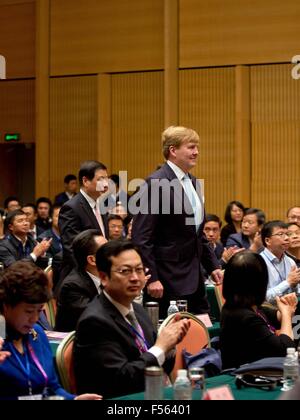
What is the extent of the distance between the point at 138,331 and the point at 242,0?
8.24 metres

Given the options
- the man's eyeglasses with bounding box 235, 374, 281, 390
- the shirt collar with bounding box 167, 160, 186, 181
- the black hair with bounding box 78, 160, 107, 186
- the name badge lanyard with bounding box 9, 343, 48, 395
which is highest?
the black hair with bounding box 78, 160, 107, 186

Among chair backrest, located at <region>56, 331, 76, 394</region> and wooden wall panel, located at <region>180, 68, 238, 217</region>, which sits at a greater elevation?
wooden wall panel, located at <region>180, 68, 238, 217</region>

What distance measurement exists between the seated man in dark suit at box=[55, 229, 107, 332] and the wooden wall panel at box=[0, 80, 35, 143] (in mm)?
8479

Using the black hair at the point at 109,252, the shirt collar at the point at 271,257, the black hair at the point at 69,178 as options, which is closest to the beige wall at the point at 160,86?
the black hair at the point at 69,178

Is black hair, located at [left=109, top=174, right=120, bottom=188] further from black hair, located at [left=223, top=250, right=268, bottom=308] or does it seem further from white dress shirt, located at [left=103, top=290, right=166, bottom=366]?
white dress shirt, located at [left=103, top=290, right=166, bottom=366]

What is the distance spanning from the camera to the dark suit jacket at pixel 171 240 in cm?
469

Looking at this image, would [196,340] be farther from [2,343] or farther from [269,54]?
[269,54]

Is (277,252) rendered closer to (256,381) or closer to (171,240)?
(171,240)

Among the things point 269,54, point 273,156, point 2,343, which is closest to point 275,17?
point 269,54

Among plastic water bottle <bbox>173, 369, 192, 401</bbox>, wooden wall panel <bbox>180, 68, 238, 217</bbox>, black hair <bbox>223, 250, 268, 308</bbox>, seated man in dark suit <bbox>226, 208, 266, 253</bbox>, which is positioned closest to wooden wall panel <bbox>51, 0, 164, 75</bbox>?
wooden wall panel <bbox>180, 68, 238, 217</bbox>

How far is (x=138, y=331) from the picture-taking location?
3254 mm

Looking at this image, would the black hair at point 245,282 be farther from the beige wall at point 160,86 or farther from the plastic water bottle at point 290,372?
the beige wall at point 160,86

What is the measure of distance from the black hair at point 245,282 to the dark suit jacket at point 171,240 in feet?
3.62

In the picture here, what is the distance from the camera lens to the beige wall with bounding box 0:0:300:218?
423 inches
